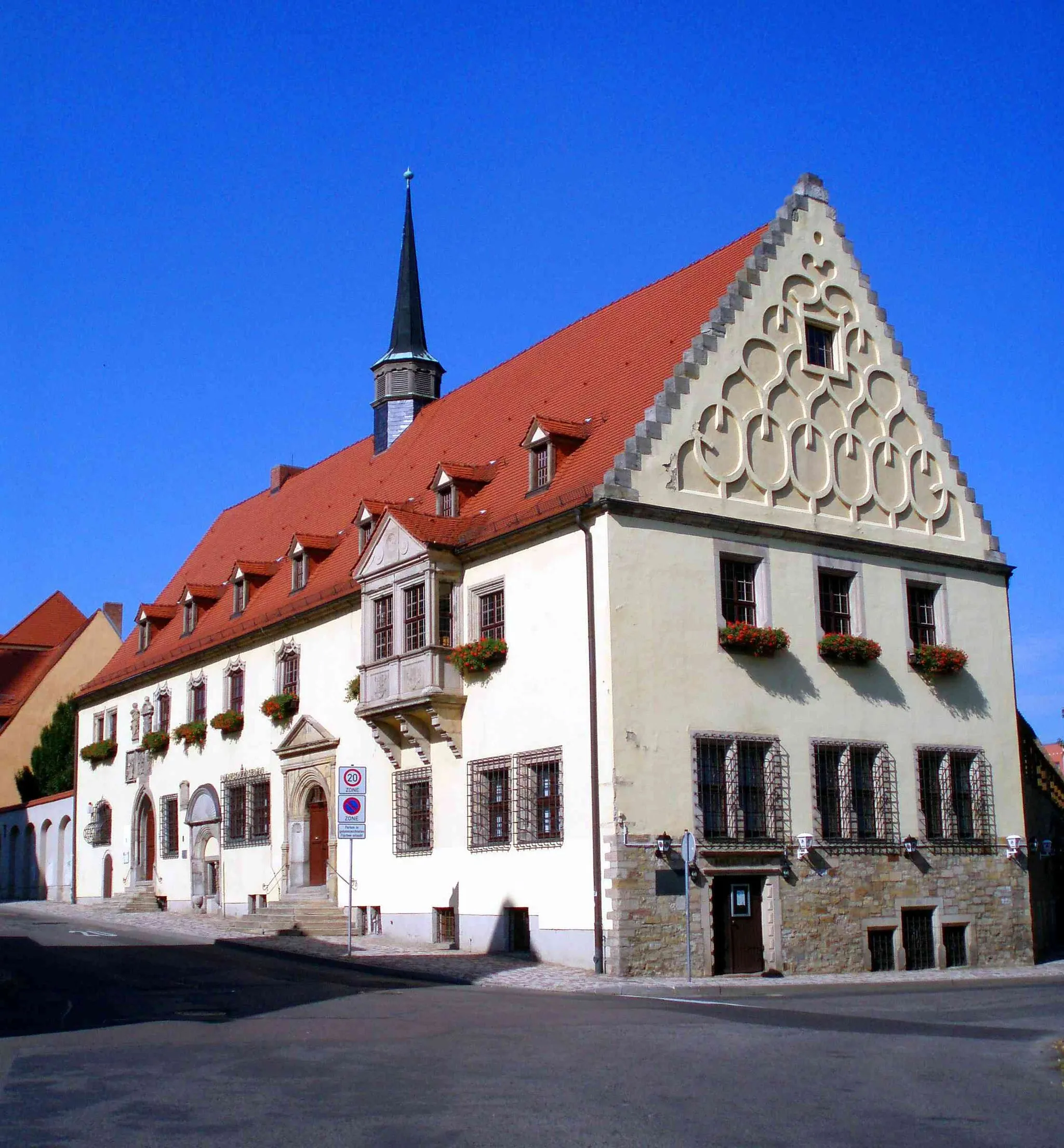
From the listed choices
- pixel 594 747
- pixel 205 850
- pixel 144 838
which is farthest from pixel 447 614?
pixel 144 838

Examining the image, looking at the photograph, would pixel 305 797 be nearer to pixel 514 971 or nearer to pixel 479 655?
pixel 479 655

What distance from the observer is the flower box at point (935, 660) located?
29.4 meters

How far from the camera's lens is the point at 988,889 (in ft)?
97.6

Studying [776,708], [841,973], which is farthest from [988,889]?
[776,708]

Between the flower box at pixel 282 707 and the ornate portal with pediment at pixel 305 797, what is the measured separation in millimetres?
448

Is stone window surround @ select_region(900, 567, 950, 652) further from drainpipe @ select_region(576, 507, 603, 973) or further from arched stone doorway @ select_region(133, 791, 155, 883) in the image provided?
arched stone doorway @ select_region(133, 791, 155, 883)

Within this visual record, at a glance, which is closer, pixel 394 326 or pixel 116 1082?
pixel 116 1082

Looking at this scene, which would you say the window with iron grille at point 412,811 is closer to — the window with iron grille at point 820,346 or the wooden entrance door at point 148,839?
the window with iron grille at point 820,346

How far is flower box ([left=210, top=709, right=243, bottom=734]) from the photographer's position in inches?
1516

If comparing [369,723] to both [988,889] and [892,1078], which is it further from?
[892,1078]

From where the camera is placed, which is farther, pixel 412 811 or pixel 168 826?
pixel 168 826

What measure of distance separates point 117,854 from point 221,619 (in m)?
9.64

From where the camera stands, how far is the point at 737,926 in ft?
84.5

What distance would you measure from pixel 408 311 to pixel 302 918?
731 inches
